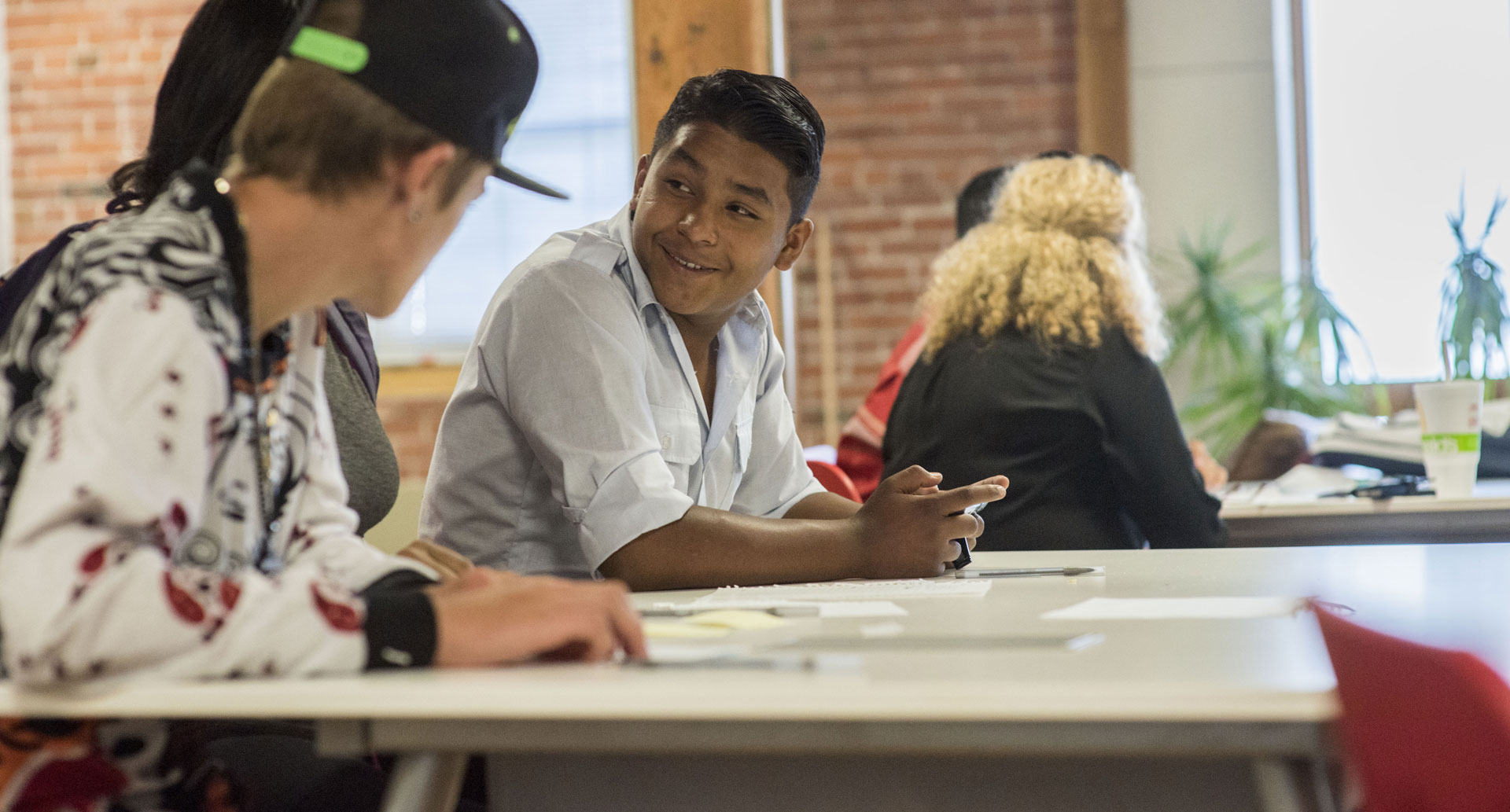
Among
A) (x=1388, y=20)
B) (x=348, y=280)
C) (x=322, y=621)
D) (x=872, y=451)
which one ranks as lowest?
(x=872, y=451)

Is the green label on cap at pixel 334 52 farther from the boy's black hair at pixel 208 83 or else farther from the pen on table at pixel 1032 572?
the pen on table at pixel 1032 572

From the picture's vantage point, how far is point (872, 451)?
2986 millimetres

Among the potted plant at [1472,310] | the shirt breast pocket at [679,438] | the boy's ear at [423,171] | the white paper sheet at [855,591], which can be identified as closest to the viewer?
the boy's ear at [423,171]

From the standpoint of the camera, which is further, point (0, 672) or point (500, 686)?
point (0, 672)

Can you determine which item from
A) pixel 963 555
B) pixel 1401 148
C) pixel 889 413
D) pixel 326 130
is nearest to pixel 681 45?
pixel 889 413

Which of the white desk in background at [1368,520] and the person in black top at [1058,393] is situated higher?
the person in black top at [1058,393]

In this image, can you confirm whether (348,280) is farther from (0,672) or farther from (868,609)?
(868,609)

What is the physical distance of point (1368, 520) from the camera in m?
2.43

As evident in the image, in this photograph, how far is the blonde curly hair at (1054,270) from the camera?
8.09ft

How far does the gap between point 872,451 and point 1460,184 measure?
3.48 meters

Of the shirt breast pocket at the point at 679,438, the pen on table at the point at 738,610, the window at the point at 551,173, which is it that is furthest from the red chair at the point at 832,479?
the window at the point at 551,173

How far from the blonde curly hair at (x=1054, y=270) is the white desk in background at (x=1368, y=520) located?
1.18 ft

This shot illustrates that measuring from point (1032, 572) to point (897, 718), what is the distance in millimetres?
840

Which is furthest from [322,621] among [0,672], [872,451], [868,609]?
[872,451]
